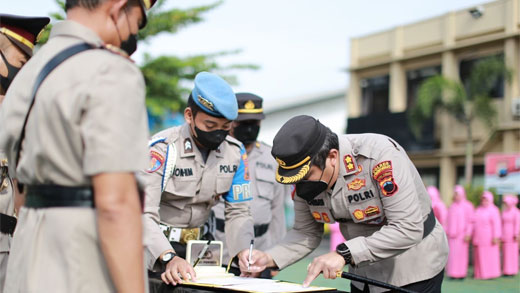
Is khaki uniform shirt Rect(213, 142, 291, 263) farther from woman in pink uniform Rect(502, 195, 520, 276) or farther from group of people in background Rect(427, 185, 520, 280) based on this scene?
woman in pink uniform Rect(502, 195, 520, 276)

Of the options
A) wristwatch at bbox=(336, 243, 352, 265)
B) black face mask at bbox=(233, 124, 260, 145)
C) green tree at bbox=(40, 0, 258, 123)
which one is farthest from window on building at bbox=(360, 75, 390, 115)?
wristwatch at bbox=(336, 243, 352, 265)

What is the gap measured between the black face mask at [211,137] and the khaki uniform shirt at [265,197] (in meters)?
1.74

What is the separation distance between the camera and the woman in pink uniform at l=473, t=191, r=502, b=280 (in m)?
11.1

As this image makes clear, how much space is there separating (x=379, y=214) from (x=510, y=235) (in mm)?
10188

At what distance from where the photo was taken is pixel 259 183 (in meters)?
4.98

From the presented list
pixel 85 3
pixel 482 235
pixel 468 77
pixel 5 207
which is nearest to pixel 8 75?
pixel 5 207

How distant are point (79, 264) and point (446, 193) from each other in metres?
21.1

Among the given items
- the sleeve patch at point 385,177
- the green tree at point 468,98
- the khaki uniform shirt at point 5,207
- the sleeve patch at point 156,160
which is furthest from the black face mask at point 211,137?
the green tree at point 468,98

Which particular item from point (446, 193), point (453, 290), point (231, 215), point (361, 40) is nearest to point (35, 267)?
point (231, 215)

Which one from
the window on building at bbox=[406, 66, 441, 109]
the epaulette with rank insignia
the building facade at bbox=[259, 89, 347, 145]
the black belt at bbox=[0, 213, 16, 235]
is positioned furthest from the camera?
the building facade at bbox=[259, 89, 347, 145]

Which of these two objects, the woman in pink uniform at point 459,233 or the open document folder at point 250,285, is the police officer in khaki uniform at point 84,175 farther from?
the woman in pink uniform at point 459,233

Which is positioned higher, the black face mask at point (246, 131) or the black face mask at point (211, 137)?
the black face mask at point (246, 131)

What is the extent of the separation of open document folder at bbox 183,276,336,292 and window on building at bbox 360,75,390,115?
71.7ft

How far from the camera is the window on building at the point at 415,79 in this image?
2262 cm
